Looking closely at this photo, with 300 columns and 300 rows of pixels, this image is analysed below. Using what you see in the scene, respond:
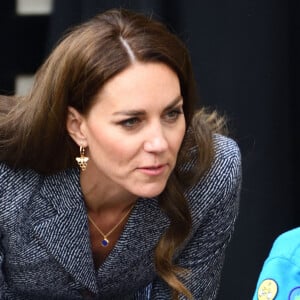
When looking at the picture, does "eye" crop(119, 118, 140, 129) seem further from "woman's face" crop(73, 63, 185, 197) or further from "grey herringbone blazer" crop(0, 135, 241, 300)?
"grey herringbone blazer" crop(0, 135, 241, 300)

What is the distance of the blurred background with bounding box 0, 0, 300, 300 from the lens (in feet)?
10.2

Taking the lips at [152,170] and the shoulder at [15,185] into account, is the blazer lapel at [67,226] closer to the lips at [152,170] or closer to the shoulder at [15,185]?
the shoulder at [15,185]

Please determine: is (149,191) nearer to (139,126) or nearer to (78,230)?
(139,126)

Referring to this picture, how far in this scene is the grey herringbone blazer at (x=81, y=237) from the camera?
2.45 meters

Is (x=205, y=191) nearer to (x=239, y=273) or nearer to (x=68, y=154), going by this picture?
(x=68, y=154)

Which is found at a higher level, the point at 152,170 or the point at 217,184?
the point at 152,170

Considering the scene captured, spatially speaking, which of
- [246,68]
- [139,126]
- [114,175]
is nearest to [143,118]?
[139,126]

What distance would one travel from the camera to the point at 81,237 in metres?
2.48

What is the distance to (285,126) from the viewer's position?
316cm

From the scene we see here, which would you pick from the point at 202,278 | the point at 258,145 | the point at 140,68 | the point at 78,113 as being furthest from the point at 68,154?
the point at 258,145

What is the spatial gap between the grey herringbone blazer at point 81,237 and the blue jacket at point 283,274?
1.22 ft

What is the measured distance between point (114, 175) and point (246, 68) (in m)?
1.00

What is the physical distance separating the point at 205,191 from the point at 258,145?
0.71 meters

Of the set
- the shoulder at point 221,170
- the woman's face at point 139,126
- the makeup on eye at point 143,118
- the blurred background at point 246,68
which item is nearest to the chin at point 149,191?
the woman's face at point 139,126
